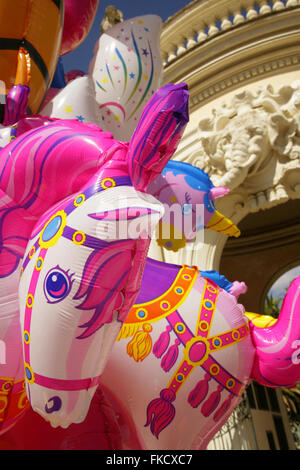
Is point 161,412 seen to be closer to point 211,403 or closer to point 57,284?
point 211,403

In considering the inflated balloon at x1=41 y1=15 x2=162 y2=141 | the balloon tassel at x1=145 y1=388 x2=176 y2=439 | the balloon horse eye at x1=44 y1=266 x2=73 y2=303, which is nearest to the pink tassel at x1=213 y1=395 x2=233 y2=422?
the balloon tassel at x1=145 y1=388 x2=176 y2=439

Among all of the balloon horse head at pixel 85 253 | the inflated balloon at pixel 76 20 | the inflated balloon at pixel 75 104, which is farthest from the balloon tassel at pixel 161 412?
the inflated balloon at pixel 76 20

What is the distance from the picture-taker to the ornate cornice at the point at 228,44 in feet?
10.4

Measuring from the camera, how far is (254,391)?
10.8 feet

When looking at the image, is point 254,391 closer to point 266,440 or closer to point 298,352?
point 266,440

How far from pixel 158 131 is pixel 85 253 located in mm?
237

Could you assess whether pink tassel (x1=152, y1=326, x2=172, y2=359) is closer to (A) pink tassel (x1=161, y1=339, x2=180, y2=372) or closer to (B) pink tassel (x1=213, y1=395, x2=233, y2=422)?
(A) pink tassel (x1=161, y1=339, x2=180, y2=372)

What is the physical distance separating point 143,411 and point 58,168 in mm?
597

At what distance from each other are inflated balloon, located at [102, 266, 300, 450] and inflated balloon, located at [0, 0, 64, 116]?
55 centimetres

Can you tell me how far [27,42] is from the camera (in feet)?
3.50

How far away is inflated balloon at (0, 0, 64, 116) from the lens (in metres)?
1.05

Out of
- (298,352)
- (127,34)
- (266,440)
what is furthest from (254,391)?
(127,34)

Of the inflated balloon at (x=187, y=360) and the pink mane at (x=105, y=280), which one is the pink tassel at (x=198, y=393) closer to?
the inflated balloon at (x=187, y=360)
